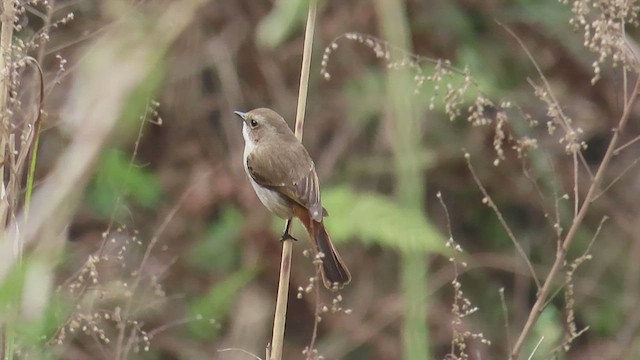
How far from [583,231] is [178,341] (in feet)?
7.50

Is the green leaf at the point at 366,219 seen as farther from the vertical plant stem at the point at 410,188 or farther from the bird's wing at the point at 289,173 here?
the vertical plant stem at the point at 410,188

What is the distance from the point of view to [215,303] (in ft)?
17.3

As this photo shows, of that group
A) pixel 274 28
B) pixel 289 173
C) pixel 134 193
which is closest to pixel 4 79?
pixel 289 173

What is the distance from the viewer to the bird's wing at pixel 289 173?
12.0 feet

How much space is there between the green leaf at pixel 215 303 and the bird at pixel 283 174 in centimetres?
141

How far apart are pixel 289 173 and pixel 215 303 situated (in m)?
1.65

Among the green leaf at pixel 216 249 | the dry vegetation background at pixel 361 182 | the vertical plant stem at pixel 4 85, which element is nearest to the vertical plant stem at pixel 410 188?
the vertical plant stem at pixel 4 85

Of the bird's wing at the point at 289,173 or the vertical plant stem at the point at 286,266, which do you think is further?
the bird's wing at the point at 289,173

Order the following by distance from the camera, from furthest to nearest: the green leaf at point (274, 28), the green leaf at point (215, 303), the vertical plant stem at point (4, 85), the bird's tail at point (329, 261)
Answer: the green leaf at point (215, 303) → the green leaf at point (274, 28) → the bird's tail at point (329, 261) → the vertical plant stem at point (4, 85)

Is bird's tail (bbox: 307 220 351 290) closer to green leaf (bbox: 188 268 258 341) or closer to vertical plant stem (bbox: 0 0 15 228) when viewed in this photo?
vertical plant stem (bbox: 0 0 15 228)

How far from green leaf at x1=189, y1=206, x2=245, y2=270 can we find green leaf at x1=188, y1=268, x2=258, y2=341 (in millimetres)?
112

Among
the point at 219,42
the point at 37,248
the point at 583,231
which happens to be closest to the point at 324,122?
the point at 219,42

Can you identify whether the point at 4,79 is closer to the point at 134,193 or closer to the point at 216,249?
the point at 134,193

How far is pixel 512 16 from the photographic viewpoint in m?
5.98
